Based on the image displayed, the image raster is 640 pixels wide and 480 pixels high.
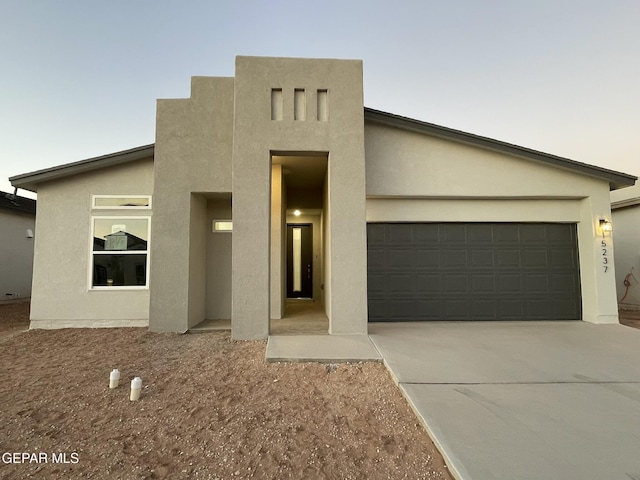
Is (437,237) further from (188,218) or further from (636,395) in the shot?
(188,218)

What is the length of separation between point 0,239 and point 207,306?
9458 mm

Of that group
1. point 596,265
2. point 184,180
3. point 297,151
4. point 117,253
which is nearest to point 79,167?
point 117,253

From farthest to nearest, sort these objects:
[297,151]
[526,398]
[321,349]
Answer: [297,151] → [321,349] → [526,398]

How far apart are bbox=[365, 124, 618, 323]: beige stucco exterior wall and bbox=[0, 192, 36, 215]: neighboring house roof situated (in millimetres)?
12544

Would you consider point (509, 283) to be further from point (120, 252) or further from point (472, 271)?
point (120, 252)

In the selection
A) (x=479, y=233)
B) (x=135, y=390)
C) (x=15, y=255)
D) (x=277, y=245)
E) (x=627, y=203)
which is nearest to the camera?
(x=135, y=390)

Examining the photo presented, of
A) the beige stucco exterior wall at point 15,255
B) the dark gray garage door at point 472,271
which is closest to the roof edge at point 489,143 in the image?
the dark gray garage door at point 472,271

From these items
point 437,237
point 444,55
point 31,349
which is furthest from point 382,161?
point 31,349

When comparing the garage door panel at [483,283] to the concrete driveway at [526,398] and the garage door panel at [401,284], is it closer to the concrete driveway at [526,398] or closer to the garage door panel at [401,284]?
the concrete driveway at [526,398]

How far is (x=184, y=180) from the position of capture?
232 inches

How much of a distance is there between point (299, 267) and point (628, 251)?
983 cm

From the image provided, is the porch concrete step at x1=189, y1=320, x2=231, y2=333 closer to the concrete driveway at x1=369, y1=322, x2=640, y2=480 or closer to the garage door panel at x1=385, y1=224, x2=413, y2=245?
the concrete driveway at x1=369, y1=322, x2=640, y2=480

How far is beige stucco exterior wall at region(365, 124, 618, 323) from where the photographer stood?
6.31m

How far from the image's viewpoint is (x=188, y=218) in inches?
229
